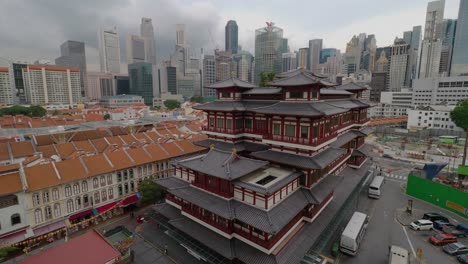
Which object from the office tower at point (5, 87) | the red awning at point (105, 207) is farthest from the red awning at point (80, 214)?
the office tower at point (5, 87)

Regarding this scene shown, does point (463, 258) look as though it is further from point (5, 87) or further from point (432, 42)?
point (5, 87)

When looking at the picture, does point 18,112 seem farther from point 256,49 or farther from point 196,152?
point 256,49

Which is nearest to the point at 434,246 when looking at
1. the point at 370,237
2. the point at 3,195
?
the point at 370,237

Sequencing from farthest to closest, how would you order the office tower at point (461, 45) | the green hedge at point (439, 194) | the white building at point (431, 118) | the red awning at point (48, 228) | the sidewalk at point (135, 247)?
the office tower at point (461, 45)
the white building at point (431, 118)
the green hedge at point (439, 194)
the red awning at point (48, 228)
the sidewalk at point (135, 247)

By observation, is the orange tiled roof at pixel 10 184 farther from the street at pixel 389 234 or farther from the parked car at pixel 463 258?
the parked car at pixel 463 258

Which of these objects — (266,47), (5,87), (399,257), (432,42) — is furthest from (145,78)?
(432,42)
